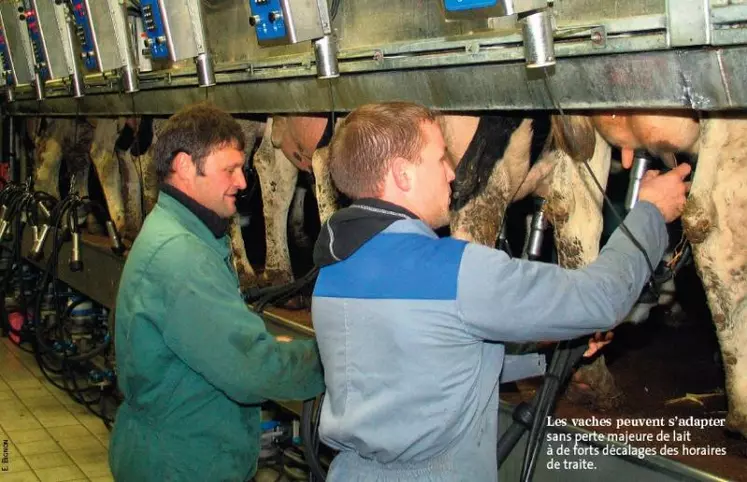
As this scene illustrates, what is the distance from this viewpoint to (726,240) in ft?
10.2

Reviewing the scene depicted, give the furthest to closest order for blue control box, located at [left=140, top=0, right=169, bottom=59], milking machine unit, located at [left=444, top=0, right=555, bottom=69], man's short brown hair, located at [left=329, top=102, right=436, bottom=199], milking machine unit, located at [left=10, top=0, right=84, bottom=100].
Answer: milking machine unit, located at [left=10, top=0, right=84, bottom=100] → blue control box, located at [left=140, top=0, right=169, bottom=59] → milking machine unit, located at [left=444, top=0, right=555, bottom=69] → man's short brown hair, located at [left=329, top=102, right=436, bottom=199]

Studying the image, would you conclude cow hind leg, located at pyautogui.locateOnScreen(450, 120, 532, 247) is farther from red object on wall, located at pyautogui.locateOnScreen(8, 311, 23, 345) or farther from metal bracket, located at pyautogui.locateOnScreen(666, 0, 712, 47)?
red object on wall, located at pyautogui.locateOnScreen(8, 311, 23, 345)

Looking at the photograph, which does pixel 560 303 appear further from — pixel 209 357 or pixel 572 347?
pixel 209 357

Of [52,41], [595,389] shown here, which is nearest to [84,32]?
[52,41]

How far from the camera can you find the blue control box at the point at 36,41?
703cm

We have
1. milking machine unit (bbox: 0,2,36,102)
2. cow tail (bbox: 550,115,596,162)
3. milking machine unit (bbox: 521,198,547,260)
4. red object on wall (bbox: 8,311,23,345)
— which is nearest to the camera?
→ milking machine unit (bbox: 521,198,547,260)

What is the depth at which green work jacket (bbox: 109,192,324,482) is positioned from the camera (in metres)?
2.78

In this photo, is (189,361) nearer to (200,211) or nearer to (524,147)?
(200,211)

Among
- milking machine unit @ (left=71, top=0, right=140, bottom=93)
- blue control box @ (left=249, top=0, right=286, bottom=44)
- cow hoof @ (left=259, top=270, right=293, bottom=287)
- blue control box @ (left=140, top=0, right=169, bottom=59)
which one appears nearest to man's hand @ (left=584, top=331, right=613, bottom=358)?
blue control box @ (left=249, top=0, right=286, bottom=44)

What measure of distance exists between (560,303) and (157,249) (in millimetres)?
1345

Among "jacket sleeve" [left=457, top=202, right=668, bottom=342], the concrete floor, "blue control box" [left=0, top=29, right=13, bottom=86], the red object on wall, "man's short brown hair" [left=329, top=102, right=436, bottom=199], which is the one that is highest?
"blue control box" [left=0, top=29, right=13, bottom=86]

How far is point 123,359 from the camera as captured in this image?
297 cm

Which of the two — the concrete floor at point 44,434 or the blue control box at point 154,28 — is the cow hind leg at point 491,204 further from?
the concrete floor at point 44,434

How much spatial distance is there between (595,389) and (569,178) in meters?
0.84
